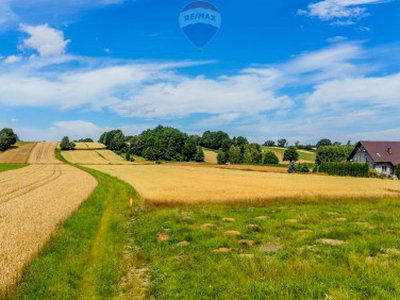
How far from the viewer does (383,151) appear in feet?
246

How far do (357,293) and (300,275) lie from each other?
63.7 inches

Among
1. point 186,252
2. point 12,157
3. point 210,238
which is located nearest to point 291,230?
point 210,238

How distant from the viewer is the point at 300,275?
8672mm

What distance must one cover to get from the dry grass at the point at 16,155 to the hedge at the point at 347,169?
90856 mm

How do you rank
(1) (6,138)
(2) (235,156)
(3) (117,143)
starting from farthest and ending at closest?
(3) (117,143), (2) (235,156), (1) (6,138)

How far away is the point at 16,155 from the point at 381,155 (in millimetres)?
117042

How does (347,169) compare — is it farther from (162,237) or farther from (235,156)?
(235,156)

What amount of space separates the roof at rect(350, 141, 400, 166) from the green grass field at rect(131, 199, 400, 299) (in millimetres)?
62919

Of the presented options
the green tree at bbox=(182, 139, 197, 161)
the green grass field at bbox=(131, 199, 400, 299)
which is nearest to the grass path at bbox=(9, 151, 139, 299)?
the green grass field at bbox=(131, 199, 400, 299)

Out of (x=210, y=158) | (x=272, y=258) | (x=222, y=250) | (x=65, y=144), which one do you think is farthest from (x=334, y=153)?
(x=272, y=258)

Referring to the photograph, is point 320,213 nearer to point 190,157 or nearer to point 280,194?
point 280,194

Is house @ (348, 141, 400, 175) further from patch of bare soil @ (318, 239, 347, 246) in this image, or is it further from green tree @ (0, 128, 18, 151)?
green tree @ (0, 128, 18, 151)

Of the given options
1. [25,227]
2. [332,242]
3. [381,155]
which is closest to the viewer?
[332,242]

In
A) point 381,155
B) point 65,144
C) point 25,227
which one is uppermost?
point 65,144
